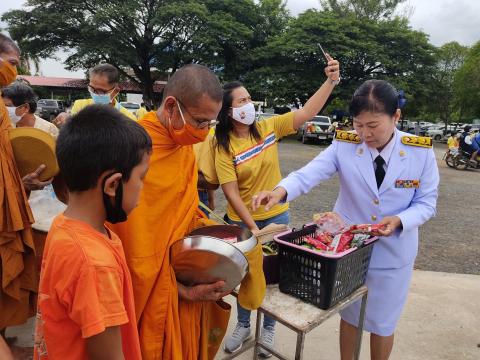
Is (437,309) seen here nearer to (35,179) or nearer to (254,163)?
(254,163)

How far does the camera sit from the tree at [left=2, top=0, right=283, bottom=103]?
24.0m

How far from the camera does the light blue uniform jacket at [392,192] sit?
2133 millimetres

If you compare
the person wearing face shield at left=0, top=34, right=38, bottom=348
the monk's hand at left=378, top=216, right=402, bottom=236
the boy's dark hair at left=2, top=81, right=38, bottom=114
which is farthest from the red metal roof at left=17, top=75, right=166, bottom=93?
the monk's hand at left=378, top=216, right=402, bottom=236

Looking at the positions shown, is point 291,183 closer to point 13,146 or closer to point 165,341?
point 165,341

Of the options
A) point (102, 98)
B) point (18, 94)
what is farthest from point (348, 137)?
point (18, 94)

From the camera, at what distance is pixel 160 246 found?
1615 mm

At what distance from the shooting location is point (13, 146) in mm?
2459

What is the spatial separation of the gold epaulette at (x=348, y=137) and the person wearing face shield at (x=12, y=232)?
6.74 ft

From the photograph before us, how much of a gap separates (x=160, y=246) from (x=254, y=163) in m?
1.19

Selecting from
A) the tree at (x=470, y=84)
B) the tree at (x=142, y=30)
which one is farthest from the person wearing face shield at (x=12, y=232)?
the tree at (x=470, y=84)

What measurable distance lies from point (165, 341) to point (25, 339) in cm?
196

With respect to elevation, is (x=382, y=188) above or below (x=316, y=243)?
above

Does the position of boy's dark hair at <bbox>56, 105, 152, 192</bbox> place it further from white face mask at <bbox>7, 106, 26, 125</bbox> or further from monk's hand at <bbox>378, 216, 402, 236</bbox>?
white face mask at <bbox>7, 106, 26, 125</bbox>

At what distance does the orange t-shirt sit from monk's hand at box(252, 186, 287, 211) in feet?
3.24
